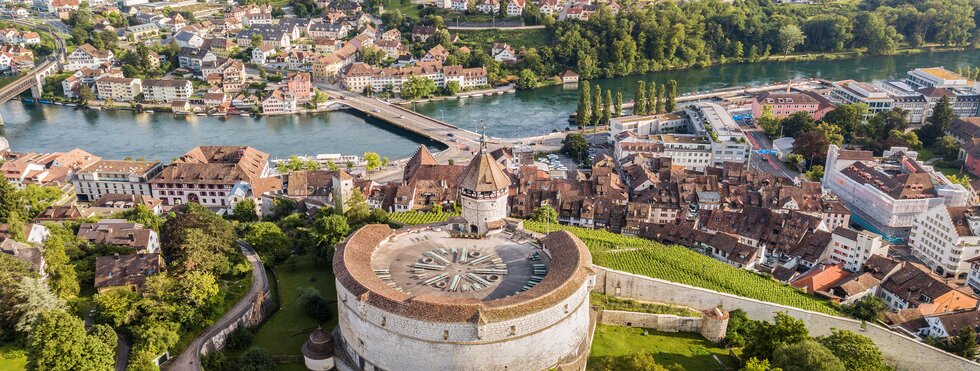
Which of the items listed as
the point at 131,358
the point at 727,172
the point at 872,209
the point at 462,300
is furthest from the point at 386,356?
the point at 872,209

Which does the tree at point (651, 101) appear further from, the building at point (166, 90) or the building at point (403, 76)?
the building at point (166, 90)

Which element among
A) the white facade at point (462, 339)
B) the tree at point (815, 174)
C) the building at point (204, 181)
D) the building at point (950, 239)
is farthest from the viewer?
the tree at point (815, 174)

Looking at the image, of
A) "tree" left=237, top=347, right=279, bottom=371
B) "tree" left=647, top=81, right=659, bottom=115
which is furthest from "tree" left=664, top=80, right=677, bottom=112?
"tree" left=237, top=347, right=279, bottom=371

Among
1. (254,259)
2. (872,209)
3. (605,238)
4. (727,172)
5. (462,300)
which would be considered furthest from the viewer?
(727,172)

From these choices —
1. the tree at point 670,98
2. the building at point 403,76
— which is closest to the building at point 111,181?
the building at point 403,76

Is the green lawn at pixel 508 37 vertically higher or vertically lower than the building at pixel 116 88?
higher

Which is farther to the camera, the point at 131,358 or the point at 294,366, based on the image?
the point at 294,366

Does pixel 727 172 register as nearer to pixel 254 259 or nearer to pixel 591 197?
pixel 591 197
